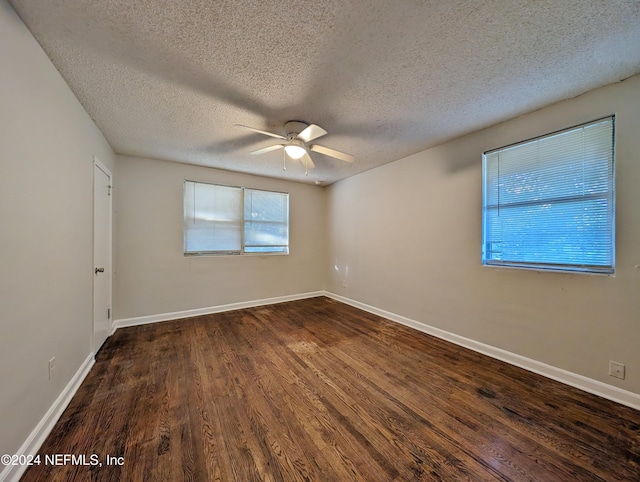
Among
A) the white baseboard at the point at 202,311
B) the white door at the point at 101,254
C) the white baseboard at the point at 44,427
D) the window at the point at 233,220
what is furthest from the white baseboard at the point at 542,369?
the white door at the point at 101,254

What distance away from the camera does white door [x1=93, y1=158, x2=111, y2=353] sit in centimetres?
250

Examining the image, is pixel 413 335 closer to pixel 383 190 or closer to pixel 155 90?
pixel 383 190

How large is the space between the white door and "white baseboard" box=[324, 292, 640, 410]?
3.91 metres

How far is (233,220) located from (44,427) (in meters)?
3.23

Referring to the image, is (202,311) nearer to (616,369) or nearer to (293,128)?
(293,128)

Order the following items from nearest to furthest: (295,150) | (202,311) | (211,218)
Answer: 1. (295,150)
2. (202,311)
3. (211,218)

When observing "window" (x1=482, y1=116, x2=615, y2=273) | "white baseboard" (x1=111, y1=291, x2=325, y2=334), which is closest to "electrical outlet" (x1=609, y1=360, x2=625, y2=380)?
"window" (x1=482, y1=116, x2=615, y2=273)

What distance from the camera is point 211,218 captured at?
413 centimetres

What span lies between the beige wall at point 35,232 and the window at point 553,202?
385 cm

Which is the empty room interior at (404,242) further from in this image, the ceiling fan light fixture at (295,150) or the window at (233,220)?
the window at (233,220)

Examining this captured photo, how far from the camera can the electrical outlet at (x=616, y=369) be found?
73.1 inches

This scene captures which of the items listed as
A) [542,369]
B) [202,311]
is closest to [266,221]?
[202,311]

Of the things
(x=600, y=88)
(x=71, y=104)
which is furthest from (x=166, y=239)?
(x=600, y=88)

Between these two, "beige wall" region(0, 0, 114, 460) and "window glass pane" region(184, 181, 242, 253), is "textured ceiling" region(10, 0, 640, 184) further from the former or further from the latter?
"window glass pane" region(184, 181, 242, 253)
